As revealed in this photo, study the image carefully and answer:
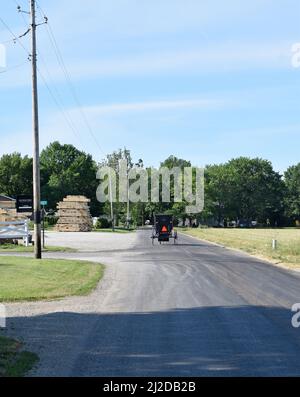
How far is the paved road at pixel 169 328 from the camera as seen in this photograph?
27.8 ft

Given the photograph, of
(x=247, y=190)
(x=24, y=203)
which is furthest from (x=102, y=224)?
(x=24, y=203)

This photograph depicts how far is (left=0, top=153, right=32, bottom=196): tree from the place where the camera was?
371 feet

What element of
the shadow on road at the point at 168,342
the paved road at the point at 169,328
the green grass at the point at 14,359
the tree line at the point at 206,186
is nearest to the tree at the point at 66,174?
the tree line at the point at 206,186

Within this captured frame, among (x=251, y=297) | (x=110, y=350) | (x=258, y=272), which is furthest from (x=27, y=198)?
(x=110, y=350)

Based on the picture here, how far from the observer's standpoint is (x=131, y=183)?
12069 cm

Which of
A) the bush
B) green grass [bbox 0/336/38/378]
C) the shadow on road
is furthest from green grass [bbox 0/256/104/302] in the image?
the bush

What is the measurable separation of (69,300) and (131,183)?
10539 centimetres

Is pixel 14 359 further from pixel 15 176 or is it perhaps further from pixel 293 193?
pixel 293 193

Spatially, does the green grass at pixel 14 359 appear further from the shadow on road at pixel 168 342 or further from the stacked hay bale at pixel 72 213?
the stacked hay bale at pixel 72 213

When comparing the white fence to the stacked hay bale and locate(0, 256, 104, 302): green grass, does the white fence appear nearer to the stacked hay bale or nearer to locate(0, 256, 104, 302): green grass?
locate(0, 256, 104, 302): green grass

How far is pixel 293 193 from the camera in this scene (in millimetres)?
149000

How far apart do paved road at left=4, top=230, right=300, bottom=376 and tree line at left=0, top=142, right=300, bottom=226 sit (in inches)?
3677
